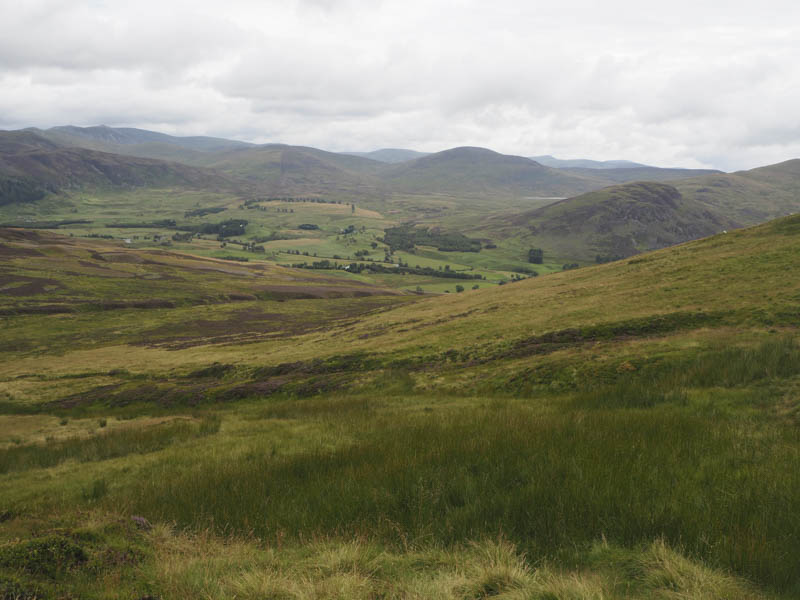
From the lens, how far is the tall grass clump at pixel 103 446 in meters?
15.1

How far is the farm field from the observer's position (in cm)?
496

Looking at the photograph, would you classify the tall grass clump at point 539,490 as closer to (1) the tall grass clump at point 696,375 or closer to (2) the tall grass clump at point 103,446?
(1) the tall grass clump at point 696,375

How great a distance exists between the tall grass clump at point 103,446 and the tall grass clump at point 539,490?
6.26 m

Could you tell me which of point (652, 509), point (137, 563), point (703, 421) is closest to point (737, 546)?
point (652, 509)

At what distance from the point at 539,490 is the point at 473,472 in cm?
151

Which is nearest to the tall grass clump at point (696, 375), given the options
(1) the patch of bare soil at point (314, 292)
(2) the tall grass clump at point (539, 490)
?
(2) the tall grass clump at point (539, 490)

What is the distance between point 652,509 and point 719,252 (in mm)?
43358

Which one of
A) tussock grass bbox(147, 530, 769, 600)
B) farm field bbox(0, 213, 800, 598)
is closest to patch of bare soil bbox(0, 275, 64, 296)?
farm field bbox(0, 213, 800, 598)

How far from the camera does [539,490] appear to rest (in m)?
6.92

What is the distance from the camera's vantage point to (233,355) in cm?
4803

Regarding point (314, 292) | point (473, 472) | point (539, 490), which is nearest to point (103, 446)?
point (473, 472)

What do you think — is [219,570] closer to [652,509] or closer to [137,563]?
[137,563]

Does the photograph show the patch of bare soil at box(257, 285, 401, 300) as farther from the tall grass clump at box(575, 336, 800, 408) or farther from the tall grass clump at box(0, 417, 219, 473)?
the tall grass clump at box(575, 336, 800, 408)

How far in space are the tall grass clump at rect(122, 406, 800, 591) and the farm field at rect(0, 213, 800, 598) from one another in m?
0.04
